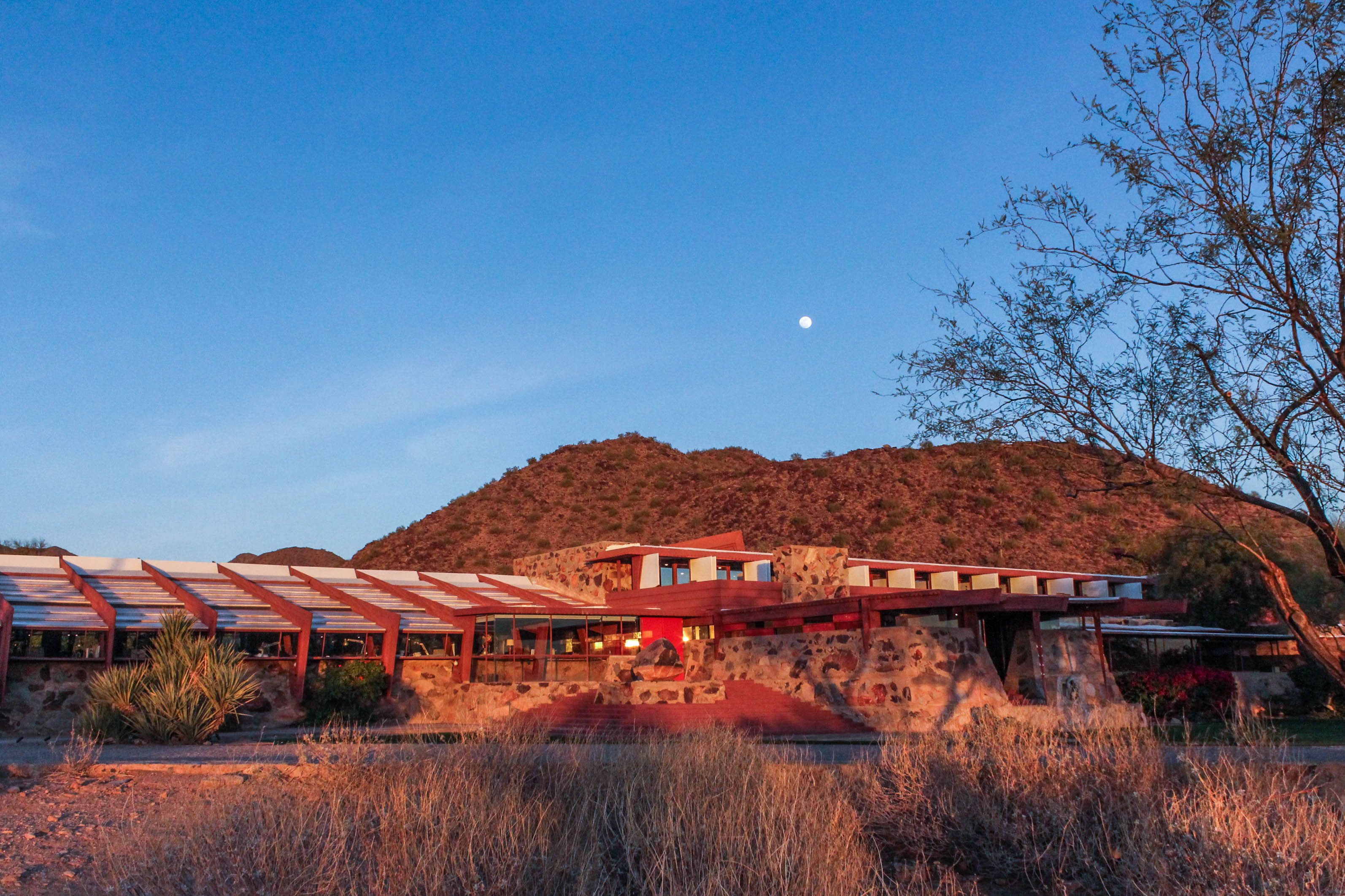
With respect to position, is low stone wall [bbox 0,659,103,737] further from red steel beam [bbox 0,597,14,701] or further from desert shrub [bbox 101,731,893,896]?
desert shrub [bbox 101,731,893,896]

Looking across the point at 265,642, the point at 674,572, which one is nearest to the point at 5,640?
the point at 265,642

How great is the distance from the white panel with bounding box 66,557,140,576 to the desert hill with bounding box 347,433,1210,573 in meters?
21.2

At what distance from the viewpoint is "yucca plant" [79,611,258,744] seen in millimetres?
13734

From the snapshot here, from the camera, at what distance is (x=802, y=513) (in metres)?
49.1

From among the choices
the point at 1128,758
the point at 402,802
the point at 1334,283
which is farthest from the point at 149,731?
the point at 1334,283

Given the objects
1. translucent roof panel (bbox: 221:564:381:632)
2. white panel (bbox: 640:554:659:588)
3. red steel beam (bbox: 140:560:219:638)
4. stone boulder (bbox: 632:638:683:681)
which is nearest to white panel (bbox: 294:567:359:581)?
translucent roof panel (bbox: 221:564:381:632)

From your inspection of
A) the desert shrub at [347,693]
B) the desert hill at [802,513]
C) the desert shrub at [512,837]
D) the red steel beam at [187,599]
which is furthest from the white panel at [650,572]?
the desert shrub at [512,837]

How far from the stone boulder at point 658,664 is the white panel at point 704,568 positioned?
15.6ft

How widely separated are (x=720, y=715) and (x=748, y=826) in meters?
13.0

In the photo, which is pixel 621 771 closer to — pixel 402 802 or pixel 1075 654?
pixel 402 802

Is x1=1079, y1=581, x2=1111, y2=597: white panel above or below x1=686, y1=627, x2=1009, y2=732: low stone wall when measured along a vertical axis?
above

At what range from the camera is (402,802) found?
690cm

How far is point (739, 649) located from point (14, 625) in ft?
50.7

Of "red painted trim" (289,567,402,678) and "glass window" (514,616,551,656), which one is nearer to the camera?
"red painted trim" (289,567,402,678)
